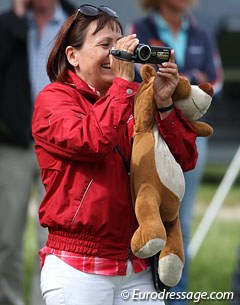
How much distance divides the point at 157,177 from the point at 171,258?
32 cm

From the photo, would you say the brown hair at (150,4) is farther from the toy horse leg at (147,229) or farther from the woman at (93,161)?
the toy horse leg at (147,229)

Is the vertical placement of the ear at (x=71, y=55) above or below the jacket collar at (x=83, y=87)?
above

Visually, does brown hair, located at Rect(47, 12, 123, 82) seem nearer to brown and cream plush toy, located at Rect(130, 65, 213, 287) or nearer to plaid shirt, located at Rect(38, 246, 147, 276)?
brown and cream plush toy, located at Rect(130, 65, 213, 287)

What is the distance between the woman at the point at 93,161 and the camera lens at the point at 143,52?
1.1 inches

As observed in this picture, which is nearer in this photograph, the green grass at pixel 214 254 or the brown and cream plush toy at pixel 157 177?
the brown and cream plush toy at pixel 157 177

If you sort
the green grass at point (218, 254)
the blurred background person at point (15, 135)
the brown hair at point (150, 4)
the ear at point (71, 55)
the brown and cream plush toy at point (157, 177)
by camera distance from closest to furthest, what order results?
the brown and cream plush toy at point (157, 177)
the ear at point (71, 55)
the blurred background person at point (15, 135)
the brown hair at point (150, 4)
the green grass at point (218, 254)

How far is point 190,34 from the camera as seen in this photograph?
22.7 feet

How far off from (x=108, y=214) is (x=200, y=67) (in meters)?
3.34

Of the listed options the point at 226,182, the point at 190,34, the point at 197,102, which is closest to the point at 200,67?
the point at 190,34

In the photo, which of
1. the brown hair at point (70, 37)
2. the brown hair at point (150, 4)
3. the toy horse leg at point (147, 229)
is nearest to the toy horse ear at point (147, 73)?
the brown hair at point (70, 37)

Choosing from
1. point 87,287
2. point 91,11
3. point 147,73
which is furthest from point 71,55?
point 87,287

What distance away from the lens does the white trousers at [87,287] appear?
375 centimetres

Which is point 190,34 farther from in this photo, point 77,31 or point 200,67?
point 77,31

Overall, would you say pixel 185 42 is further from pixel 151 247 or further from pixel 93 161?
pixel 151 247
